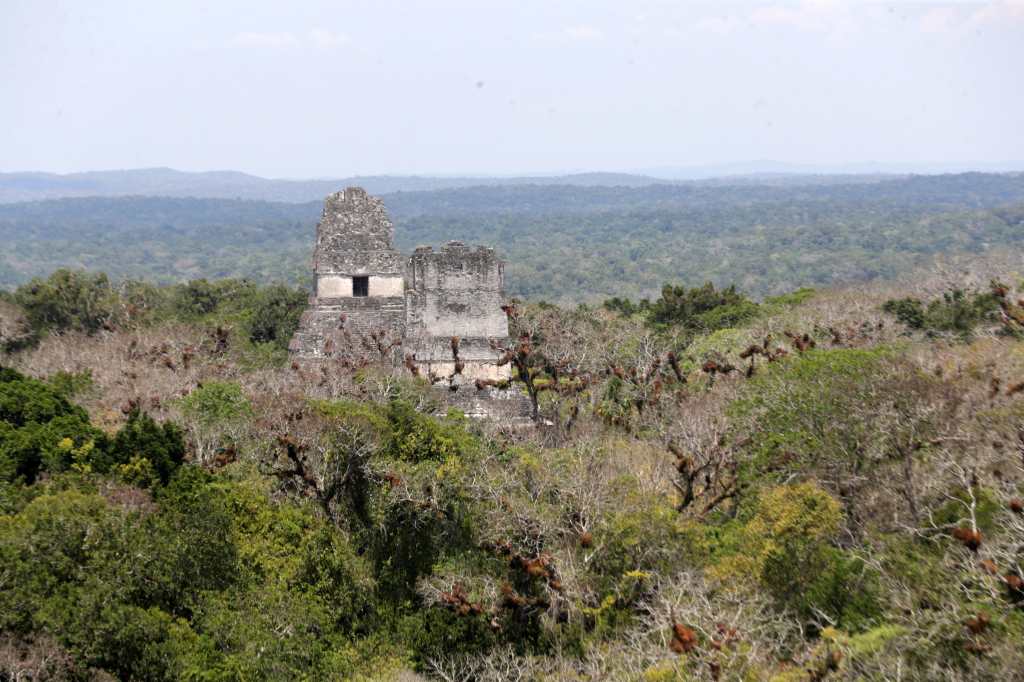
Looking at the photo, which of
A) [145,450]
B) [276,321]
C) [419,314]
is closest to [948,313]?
[419,314]

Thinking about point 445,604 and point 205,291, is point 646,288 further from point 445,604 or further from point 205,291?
point 445,604

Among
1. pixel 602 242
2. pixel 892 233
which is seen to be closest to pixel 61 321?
pixel 892 233

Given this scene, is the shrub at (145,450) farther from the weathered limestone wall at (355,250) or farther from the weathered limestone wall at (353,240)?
the weathered limestone wall at (353,240)

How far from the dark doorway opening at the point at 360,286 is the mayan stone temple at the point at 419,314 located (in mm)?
34

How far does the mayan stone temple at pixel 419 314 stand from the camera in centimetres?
1964

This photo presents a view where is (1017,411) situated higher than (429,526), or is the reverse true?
(1017,411)

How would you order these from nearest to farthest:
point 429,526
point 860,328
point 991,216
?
point 429,526
point 860,328
point 991,216

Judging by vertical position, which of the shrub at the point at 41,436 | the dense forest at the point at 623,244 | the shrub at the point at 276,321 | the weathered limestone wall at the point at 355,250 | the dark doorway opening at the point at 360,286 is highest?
the weathered limestone wall at the point at 355,250

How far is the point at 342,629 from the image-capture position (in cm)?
1178

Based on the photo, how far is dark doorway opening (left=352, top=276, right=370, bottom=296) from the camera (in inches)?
966

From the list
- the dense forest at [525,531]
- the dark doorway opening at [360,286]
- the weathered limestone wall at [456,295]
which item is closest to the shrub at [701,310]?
the dark doorway opening at [360,286]

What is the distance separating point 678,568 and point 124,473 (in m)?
6.65

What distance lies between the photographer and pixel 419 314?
2098 cm

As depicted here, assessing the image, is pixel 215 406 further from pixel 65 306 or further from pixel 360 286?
pixel 65 306
